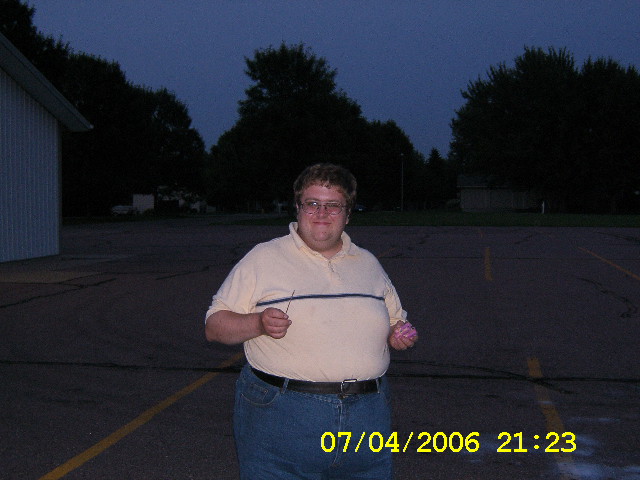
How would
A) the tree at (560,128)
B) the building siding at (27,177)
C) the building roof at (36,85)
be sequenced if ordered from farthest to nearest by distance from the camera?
the tree at (560,128) < the building siding at (27,177) < the building roof at (36,85)

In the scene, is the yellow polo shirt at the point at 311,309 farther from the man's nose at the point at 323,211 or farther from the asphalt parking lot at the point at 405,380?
the asphalt parking lot at the point at 405,380

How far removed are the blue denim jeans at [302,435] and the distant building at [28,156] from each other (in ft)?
59.6

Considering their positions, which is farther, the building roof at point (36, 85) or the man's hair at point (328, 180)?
the building roof at point (36, 85)

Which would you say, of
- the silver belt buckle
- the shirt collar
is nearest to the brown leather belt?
the silver belt buckle

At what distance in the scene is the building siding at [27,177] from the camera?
803 inches

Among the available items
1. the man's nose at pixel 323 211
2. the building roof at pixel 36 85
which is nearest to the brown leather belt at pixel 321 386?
the man's nose at pixel 323 211

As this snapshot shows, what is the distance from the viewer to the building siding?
66.9 ft

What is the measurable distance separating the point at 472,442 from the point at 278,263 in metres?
3.07

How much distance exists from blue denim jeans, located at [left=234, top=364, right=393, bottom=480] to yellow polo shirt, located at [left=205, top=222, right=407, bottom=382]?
92mm

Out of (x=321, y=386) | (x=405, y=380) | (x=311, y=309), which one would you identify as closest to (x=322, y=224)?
(x=311, y=309)

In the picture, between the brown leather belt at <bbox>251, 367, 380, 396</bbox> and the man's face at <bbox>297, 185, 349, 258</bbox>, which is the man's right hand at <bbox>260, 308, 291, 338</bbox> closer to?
the brown leather belt at <bbox>251, 367, 380, 396</bbox>

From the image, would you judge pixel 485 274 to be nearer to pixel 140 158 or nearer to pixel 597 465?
pixel 597 465

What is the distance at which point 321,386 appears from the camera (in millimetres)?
2961

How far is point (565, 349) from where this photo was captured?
8.80 m
